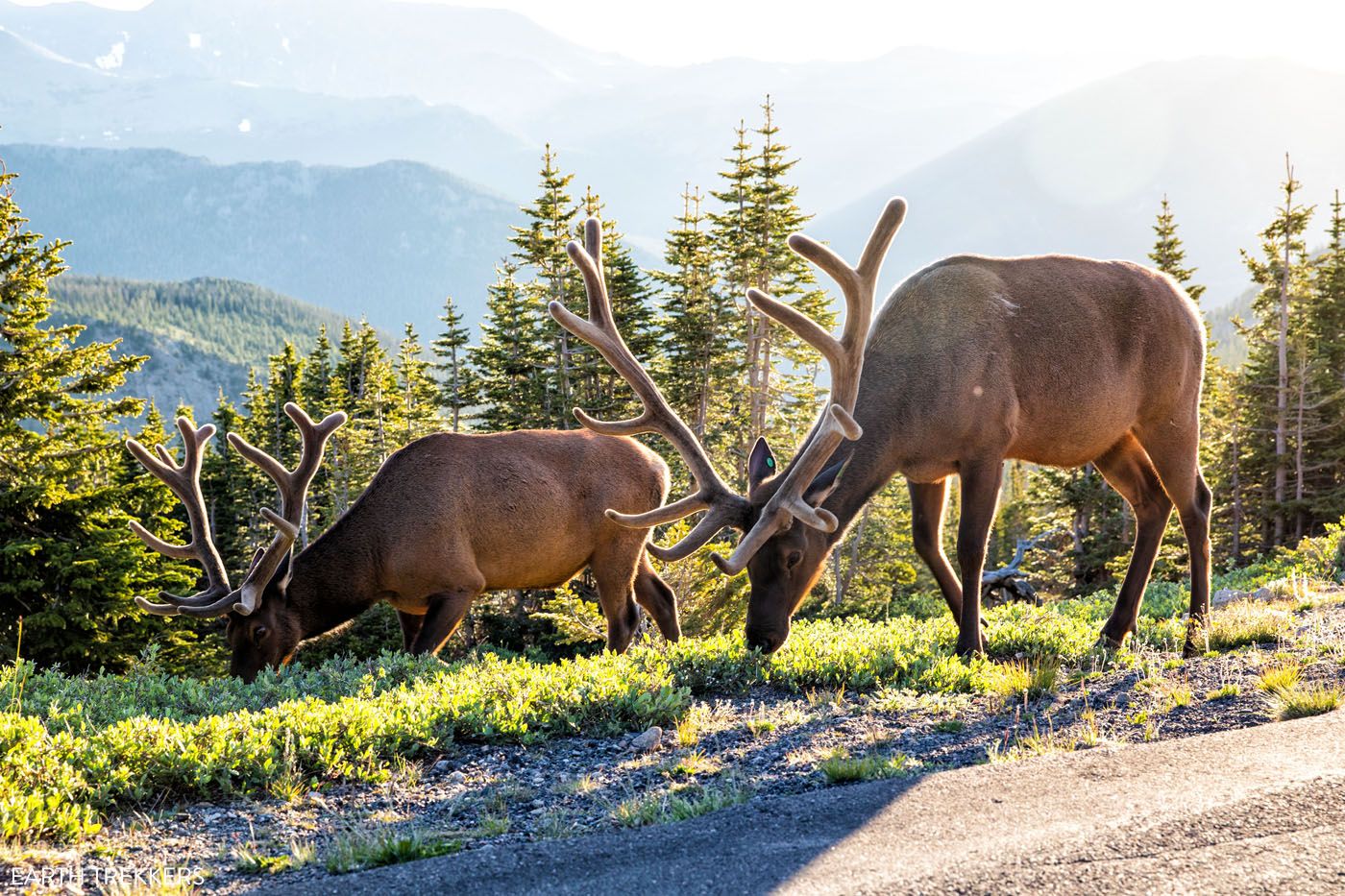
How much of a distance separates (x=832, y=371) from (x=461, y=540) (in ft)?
15.1

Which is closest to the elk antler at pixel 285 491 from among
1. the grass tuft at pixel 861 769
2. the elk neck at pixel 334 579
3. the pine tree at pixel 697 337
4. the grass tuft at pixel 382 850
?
the elk neck at pixel 334 579

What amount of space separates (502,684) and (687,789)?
6.76 feet

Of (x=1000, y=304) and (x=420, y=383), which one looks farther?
(x=420, y=383)

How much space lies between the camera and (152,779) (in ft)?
16.6

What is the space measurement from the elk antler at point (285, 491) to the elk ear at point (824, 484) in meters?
4.51

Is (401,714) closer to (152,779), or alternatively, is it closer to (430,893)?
(152,779)

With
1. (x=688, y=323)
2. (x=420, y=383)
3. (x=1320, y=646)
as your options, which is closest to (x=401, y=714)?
(x=1320, y=646)

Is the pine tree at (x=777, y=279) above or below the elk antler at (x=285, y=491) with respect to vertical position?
above

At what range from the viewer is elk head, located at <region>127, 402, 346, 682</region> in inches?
398

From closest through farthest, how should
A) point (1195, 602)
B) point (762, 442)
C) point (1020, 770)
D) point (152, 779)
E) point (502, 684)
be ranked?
point (1020, 770), point (152, 779), point (502, 684), point (762, 442), point (1195, 602)

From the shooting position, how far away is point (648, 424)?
8.07m

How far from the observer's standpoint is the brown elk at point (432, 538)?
10.3m

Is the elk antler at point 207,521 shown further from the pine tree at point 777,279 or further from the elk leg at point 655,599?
the pine tree at point 777,279

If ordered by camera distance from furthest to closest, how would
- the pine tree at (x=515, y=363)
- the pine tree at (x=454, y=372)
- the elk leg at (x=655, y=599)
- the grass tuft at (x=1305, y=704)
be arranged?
the pine tree at (x=454, y=372) → the pine tree at (x=515, y=363) → the elk leg at (x=655, y=599) → the grass tuft at (x=1305, y=704)
